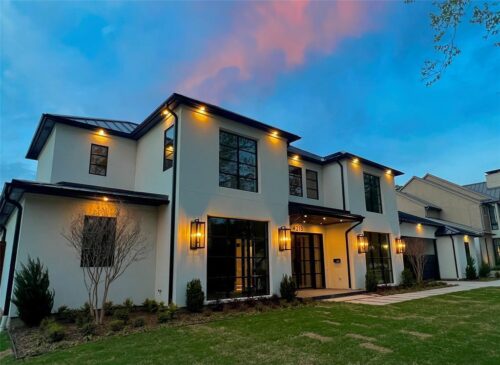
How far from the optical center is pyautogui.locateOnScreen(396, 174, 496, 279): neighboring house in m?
19.4

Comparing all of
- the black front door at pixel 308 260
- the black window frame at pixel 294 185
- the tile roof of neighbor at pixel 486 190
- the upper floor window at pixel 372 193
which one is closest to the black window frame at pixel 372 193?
the upper floor window at pixel 372 193

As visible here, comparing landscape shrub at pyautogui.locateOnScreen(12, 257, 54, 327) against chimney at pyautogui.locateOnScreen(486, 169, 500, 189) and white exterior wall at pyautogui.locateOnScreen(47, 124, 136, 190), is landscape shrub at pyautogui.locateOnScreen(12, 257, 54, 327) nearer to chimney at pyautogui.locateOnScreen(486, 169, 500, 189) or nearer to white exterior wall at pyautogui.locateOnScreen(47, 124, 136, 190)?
white exterior wall at pyautogui.locateOnScreen(47, 124, 136, 190)

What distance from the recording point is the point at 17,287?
713 centimetres

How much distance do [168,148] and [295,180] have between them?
20.7ft

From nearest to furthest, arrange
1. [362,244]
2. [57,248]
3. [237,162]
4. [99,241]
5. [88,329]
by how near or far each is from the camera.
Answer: [88,329] → [99,241] → [57,248] → [237,162] → [362,244]

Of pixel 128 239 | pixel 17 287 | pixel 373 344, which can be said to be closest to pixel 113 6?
pixel 128 239

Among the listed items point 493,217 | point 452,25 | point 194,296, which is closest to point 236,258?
point 194,296

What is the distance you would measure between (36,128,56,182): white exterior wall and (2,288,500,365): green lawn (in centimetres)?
726

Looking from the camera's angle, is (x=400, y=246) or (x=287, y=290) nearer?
(x=287, y=290)

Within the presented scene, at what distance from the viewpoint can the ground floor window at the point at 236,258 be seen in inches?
369

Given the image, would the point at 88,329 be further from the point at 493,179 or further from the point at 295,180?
the point at 493,179

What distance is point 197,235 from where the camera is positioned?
29.5ft

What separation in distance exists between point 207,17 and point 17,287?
986cm

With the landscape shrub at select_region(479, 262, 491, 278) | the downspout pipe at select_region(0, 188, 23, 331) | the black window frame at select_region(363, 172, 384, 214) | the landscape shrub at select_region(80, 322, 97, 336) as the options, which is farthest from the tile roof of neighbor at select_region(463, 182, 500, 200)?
the downspout pipe at select_region(0, 188, 23, 331)
